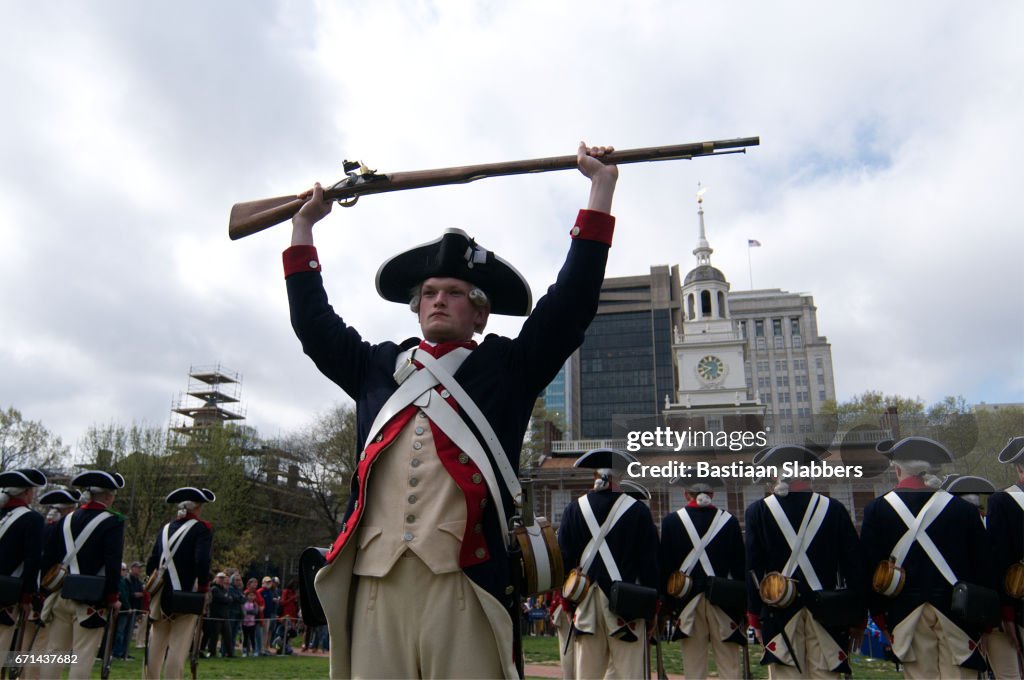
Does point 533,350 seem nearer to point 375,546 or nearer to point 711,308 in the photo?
point 375,546

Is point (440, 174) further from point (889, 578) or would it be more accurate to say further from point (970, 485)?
point (970, 485)

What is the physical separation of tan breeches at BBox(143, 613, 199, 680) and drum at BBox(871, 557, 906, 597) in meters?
7.72

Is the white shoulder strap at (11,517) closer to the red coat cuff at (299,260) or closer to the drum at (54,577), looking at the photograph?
the drum at (54,577)

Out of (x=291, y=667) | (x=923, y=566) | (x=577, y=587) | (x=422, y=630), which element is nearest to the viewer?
(x=422, y=630)

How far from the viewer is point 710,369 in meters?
59.0

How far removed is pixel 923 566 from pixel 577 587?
3379 millimetres

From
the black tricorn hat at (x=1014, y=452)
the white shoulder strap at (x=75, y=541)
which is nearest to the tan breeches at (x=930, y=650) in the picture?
the black tricorn hat at (x=1014, y=452)

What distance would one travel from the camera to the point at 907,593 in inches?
256

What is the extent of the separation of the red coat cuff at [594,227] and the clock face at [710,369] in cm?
5740

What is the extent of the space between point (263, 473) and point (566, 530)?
38.4 m

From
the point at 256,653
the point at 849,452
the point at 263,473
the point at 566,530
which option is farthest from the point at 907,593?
the point at 263,473

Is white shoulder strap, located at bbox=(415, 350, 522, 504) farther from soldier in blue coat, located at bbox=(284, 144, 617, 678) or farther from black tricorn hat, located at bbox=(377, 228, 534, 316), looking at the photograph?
black tricorn hat, located at bbox=(377, 228, 534, 316)

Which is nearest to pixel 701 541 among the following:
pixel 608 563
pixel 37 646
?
pixel 608 563

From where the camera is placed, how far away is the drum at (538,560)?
3.04 m
